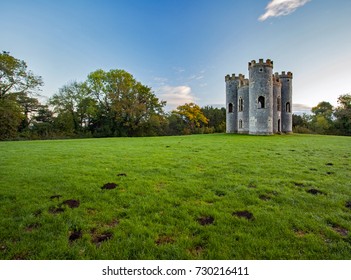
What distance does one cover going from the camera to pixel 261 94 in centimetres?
2922

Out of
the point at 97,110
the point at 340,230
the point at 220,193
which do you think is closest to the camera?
the point at 340,230

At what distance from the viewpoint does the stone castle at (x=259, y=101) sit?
95.9 feet

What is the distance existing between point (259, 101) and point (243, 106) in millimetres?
3356

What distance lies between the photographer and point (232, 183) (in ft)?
20.3

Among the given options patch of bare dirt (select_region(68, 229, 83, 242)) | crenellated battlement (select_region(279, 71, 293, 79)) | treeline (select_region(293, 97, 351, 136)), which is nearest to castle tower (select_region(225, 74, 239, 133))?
crenellated battlement (select_region(279, 71, 293, 79))

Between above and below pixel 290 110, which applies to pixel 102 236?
below

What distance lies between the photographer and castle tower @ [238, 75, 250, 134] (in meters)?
33.1

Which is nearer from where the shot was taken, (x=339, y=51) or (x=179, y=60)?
(x=339, y=51)

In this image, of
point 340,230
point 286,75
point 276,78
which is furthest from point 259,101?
point 340,230

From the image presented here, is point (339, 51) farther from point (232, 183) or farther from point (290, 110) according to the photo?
point (290, 110)

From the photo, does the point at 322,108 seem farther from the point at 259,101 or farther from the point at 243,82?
the point at 259,101

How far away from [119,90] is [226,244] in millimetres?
41619

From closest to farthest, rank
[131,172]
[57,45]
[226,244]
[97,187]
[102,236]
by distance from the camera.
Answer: [226,244]
[102,236]
[97,187]
[131,172]
[57,45]

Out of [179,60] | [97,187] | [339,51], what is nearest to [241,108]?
[179,60]
